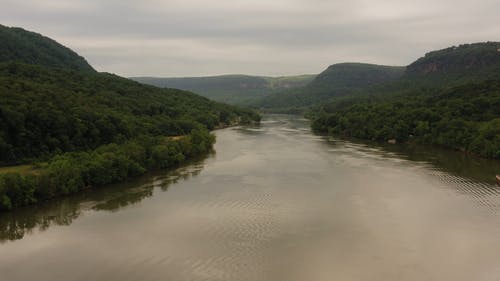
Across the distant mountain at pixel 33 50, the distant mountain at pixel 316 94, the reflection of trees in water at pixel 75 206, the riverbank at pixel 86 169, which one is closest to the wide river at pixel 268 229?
the reflection of trees in water at pixel 75 206

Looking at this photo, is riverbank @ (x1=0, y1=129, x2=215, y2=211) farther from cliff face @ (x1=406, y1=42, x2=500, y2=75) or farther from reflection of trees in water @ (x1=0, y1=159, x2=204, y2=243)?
cliff face @ (x1=406, y1=42, x2=500, y2=75)

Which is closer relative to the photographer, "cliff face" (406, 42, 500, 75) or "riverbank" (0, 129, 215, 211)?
"riverbank" (0, 129, 215, 211)

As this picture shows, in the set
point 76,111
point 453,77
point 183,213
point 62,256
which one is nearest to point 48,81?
point 76,111

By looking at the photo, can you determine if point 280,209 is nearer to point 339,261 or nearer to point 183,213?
point 183,213

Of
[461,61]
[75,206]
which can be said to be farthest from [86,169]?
[461,61]

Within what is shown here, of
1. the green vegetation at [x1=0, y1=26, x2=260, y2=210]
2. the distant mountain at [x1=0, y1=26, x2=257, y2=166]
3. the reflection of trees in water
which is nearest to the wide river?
the reflection of trees in water

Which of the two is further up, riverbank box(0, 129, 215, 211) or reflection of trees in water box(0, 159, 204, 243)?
riverbank box(0, 129, 215, 211)

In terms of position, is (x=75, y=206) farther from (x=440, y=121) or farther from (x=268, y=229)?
(x=440, y=121)
